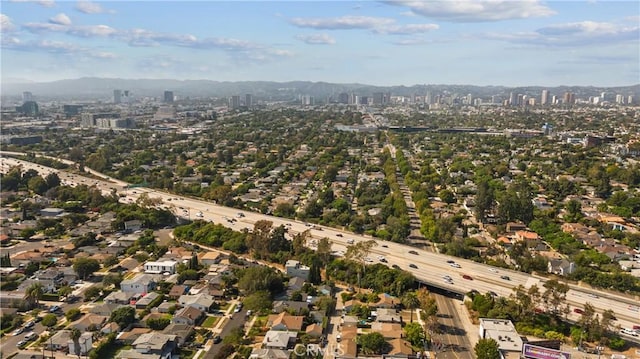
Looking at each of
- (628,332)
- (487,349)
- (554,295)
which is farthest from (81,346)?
(628,332)

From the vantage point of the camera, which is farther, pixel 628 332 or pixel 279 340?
pixel 628 332

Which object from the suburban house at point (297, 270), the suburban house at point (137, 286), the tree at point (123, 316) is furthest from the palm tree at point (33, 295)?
the suburban house at point (297, 270)

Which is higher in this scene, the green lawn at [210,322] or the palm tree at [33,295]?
the palm tree at [33,295]

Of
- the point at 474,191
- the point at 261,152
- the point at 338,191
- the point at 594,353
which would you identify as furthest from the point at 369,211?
the point at 261,152

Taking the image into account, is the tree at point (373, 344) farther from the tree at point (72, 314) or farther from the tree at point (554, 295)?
the tree at point (72, 314)

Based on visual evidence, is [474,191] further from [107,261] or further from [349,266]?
[107,261]

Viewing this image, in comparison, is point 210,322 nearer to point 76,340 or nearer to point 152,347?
point 152,347
